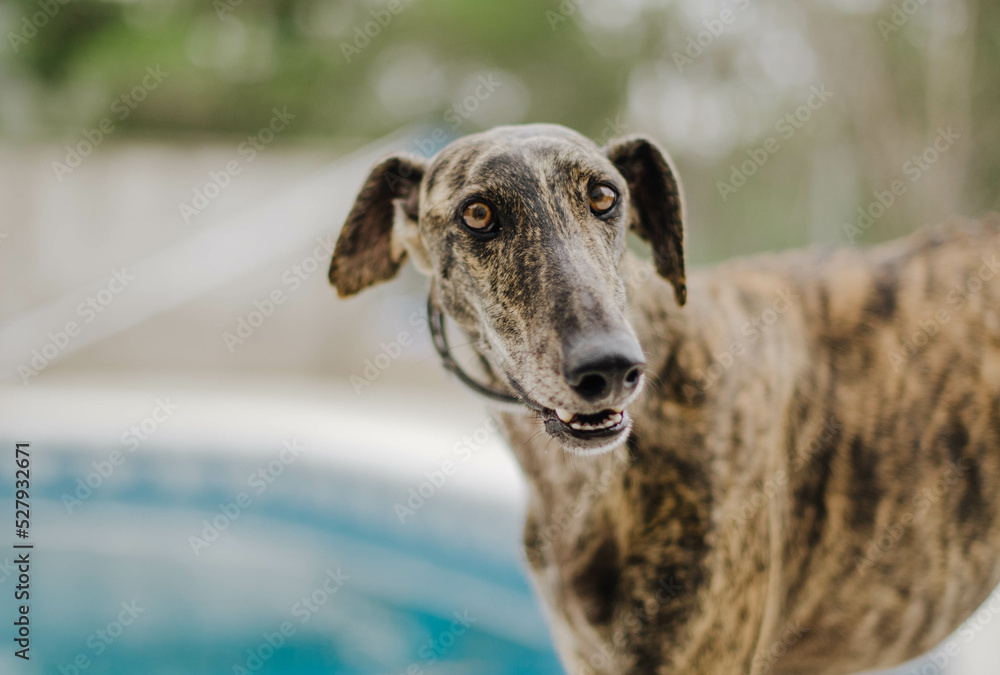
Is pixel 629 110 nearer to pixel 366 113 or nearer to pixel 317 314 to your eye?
pixel 366 113

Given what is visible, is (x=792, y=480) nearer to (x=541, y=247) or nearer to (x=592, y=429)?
(x=592, y=429)

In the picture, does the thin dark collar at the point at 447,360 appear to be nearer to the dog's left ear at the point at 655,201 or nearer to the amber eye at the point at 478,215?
the amber eye at the point at 478,215

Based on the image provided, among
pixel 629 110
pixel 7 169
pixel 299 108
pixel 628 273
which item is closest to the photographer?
pixel 628 273

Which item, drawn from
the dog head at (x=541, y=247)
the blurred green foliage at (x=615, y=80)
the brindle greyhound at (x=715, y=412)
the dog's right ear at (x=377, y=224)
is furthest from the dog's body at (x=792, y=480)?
the blurred green foliage at (x=615, y=80)

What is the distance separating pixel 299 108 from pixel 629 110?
566 centimetres

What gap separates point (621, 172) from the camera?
1.85 m

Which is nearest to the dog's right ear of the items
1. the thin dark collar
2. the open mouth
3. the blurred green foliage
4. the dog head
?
the dog head

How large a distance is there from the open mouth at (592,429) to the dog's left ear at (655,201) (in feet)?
1.51

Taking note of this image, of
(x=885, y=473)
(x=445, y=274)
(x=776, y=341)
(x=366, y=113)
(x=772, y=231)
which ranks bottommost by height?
(x=772, y=231)

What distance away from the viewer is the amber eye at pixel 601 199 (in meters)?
1.63

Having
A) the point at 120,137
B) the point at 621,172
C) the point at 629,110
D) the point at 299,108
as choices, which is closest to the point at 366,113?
the point at 299,108

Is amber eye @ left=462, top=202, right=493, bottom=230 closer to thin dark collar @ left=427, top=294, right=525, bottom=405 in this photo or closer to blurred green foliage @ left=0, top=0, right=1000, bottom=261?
thin dark collar @ left=427, top=294, right=525, bottom=405

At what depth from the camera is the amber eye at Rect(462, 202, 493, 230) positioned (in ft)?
5.30

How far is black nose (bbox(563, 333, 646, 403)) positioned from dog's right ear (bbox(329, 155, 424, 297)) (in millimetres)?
731
